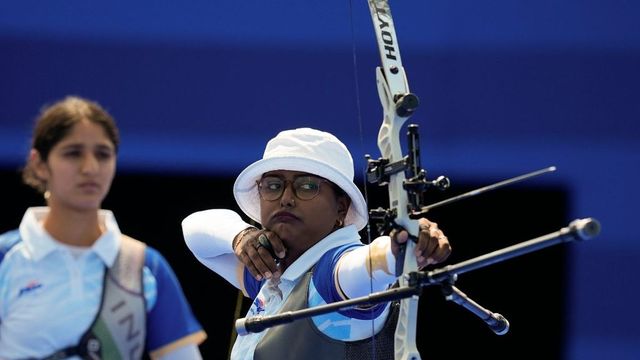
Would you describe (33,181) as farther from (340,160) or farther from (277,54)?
(277,54)

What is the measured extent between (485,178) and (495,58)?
472 millimetres

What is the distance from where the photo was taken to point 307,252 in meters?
3.83

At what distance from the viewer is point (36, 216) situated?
2.95 meters

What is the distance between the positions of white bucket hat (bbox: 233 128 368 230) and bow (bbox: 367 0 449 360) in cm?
41

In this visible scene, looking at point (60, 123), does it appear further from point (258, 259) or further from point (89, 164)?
point (258, 259)

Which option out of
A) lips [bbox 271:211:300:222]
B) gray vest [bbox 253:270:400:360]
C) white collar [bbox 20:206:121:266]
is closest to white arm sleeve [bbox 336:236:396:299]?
gray vest [bbox 253:270:400:360]

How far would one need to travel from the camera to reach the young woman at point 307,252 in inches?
145

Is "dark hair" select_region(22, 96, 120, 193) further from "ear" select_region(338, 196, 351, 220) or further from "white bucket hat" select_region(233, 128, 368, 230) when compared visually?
"ear" select_region(338, 196, 351, 220)

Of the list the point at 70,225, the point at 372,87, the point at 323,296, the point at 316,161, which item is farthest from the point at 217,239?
the point at 372,87

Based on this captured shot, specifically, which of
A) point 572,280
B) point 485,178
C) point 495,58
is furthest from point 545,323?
point 495,58

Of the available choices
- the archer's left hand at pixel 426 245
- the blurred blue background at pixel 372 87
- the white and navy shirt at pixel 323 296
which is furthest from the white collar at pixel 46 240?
the blurred blue background at pixel 372 87

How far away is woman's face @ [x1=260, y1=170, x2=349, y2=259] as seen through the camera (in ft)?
12.8

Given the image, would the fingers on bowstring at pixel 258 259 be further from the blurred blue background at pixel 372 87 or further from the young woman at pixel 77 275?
the blurred blue background at pixel 372 87

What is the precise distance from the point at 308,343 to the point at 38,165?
105cm
